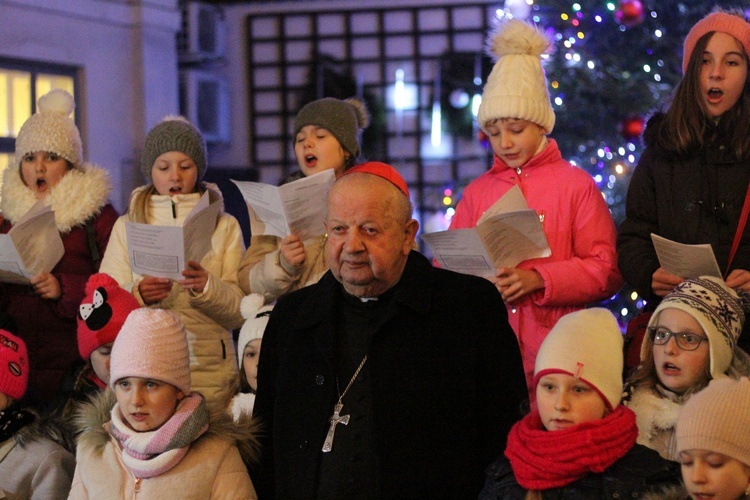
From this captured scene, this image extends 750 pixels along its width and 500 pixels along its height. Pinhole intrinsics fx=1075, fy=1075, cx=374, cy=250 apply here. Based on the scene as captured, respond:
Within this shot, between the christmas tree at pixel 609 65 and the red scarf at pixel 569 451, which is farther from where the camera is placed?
the christmas tree at pixel 609 65

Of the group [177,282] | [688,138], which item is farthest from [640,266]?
[177,282]

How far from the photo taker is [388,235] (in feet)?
9.00

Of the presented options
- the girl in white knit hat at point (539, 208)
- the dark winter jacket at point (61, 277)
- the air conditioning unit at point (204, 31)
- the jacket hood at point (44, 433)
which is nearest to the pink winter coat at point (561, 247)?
the girl in white knit hat at point (539, 208)

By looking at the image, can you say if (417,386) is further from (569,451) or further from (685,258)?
(685,258)

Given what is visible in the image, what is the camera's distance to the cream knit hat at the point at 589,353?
2.71 m

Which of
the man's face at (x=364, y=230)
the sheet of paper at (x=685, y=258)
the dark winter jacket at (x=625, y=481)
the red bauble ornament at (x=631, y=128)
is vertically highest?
the red bauble ornament at (x=631, y=128)

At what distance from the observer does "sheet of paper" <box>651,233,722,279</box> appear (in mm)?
3100

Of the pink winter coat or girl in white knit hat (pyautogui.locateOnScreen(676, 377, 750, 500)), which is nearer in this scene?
girl in white knit hat (pyautogui.locateOnScreen(676, 377, 750, 500))

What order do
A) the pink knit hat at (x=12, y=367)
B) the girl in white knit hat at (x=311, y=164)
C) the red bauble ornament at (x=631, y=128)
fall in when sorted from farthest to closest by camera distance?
the red bauble ornament at (x=631, y=128), the girl in white knit hat at (x=311, y=164), the pink knit hat at (x=12, y=367)

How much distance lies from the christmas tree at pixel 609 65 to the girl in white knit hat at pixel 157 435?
3.40 meters

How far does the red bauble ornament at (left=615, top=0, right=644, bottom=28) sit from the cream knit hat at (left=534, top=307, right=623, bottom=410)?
3256mm

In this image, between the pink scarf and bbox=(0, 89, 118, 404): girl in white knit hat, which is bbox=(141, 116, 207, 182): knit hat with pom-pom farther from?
the pink scarf

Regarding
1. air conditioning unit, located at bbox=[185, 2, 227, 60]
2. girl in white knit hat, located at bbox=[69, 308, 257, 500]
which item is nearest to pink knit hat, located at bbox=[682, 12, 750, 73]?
girl in white knit hat, located at bbox=[69, 308, 257, 500]

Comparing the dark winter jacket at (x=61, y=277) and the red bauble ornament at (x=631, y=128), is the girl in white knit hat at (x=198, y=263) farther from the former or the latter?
the red bauble ornament at (x=631, y=128)
